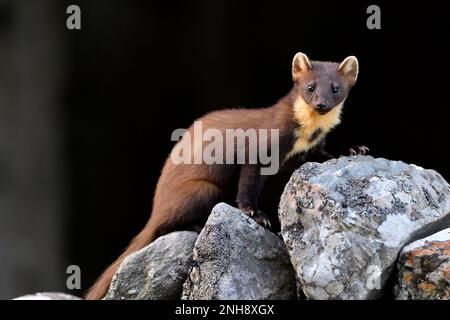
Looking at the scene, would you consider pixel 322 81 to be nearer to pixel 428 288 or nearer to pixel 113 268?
pixel 428 288

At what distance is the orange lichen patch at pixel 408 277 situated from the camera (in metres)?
4.57

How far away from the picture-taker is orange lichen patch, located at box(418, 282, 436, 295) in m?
4.51

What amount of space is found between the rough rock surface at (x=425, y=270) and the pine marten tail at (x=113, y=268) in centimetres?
185

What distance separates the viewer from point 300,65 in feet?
18.7

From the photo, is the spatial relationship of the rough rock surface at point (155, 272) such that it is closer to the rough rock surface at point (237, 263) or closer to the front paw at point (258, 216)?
the rough rock surface at point (237, 263)

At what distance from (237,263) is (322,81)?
1328 mm

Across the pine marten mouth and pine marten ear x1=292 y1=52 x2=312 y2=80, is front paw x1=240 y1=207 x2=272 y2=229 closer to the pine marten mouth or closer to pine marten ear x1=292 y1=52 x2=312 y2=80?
the pine marten mouth

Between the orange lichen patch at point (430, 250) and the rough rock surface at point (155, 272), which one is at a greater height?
the orange lichen patch at point (430, 250)

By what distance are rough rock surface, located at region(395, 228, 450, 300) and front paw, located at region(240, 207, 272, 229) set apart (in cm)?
100

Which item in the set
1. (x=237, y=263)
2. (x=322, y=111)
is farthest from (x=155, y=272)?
(x=322, y=111)

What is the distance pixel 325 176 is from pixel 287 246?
0.42 m

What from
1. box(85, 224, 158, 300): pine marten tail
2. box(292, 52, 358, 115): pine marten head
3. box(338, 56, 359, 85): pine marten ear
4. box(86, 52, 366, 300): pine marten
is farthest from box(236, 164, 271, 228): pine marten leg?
box(338, 56, 359, 85): pine marten ear
